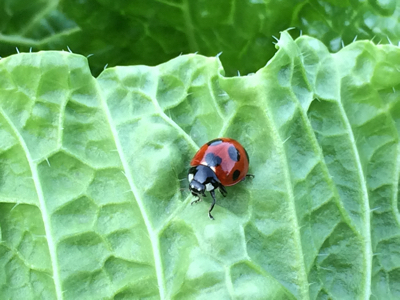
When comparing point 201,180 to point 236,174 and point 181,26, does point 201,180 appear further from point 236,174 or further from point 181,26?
point 181,26

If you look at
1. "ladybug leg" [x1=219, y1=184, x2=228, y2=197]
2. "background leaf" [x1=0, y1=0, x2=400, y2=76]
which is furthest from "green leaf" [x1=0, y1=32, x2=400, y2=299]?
"background leaf" [x1=0, y1=0, x2=400, y2=76]

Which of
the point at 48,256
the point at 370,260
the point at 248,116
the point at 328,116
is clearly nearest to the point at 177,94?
the point at 248,116

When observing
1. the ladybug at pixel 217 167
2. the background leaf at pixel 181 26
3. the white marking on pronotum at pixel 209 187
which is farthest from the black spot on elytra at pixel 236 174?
the background leaf at pixel 181 26

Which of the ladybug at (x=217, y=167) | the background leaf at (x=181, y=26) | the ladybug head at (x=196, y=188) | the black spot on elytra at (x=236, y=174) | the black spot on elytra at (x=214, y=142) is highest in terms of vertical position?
the background leaf at (x=181, y=26)

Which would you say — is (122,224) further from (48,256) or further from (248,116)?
(248,116)

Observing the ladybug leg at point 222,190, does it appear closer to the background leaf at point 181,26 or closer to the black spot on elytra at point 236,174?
the black spot on elytra at point 236,174

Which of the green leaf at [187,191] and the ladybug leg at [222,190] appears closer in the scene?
the green leaf at [187,191]
